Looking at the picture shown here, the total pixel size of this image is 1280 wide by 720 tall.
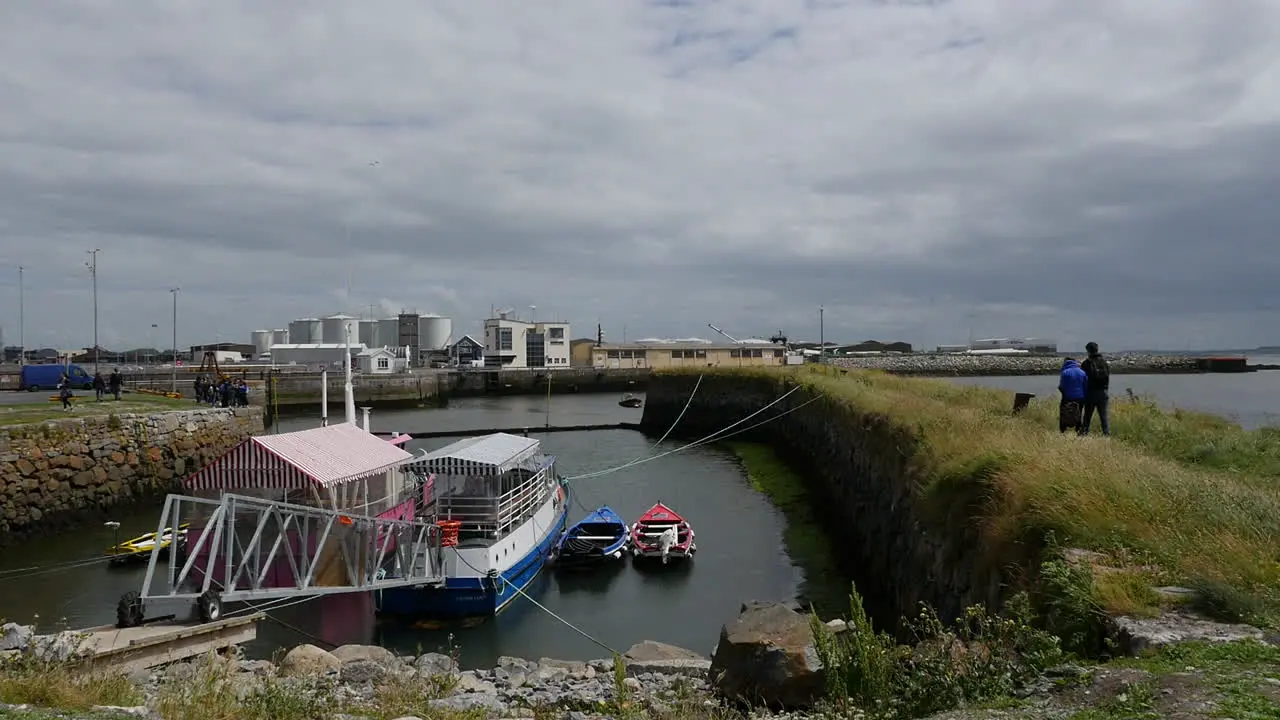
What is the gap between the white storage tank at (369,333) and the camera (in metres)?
164

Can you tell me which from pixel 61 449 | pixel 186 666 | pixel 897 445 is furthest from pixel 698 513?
pixel 61 449

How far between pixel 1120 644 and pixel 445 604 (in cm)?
1533

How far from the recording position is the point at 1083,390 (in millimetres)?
16078

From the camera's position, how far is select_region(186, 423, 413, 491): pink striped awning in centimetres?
1742

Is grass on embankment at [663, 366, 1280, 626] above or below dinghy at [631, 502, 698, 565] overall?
above

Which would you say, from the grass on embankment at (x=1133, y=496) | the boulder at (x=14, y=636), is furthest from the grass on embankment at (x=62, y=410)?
the grass on embankment at (x=1133, y=496)

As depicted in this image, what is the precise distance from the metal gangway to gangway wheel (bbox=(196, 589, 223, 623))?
0.06 feet

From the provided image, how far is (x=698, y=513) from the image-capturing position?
3225 cm

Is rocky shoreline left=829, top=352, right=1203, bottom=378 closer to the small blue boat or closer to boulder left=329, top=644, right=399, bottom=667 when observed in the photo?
the small blue boat

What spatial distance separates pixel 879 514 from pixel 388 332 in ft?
533

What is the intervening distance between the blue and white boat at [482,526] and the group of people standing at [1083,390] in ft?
42.2

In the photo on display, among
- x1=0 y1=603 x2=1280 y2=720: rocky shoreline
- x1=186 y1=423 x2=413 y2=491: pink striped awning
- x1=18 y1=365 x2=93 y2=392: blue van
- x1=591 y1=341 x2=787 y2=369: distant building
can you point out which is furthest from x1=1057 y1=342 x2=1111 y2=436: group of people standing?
x1=591 y1=341 x2=787 y2=369: distant building

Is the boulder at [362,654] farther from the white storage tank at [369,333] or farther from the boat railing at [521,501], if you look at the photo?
the white storage tank at [369,333]

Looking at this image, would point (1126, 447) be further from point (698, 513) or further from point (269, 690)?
point (698, 513)
